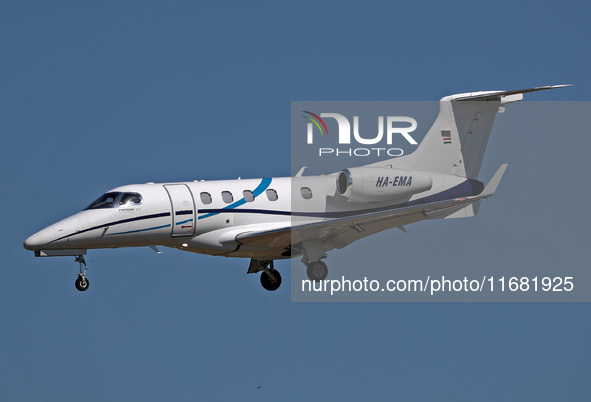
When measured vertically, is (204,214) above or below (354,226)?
above

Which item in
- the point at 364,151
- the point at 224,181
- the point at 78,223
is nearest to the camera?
the point at 78,223

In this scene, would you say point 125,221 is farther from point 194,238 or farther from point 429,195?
point 429,195

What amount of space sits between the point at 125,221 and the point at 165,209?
1108 millimetres

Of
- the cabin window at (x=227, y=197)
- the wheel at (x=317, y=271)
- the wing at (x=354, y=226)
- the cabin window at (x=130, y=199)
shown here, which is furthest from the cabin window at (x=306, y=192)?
the cabin window at (x=130, y=199)

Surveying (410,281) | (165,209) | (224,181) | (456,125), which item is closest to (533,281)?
(410,281)

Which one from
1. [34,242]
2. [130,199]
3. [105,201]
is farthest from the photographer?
[105,201]

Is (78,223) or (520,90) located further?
(520,90)

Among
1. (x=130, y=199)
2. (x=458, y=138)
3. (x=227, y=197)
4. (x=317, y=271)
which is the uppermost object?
(x=458, y=138)

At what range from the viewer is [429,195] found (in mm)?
23375

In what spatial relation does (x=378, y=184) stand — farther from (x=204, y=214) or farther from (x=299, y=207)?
(x=204, y=214)

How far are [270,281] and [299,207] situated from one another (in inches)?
131

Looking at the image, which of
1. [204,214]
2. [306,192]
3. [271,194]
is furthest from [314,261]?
[204,214]

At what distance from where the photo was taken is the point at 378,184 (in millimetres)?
22203

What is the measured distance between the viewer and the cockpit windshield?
20.8 meters
